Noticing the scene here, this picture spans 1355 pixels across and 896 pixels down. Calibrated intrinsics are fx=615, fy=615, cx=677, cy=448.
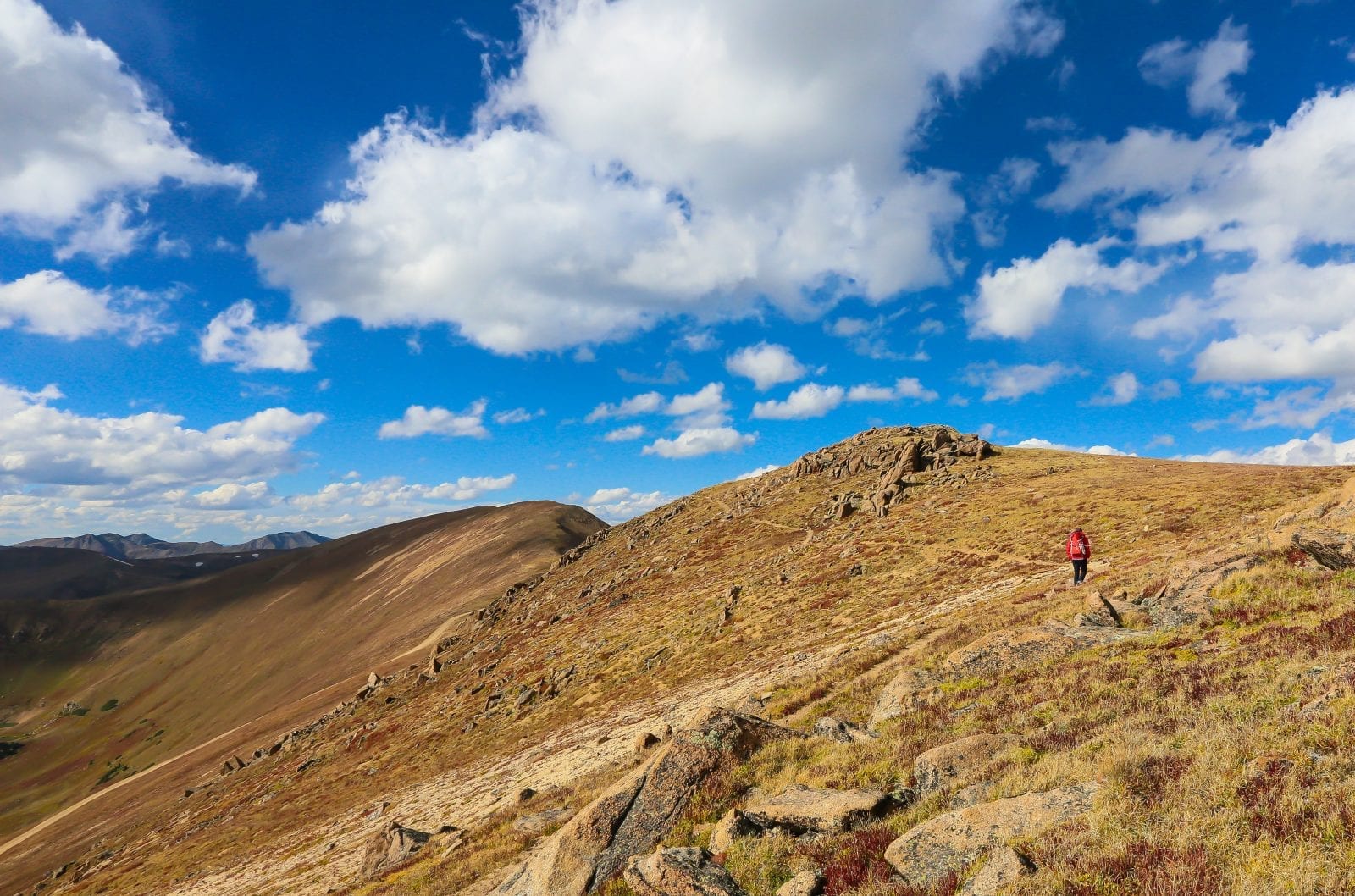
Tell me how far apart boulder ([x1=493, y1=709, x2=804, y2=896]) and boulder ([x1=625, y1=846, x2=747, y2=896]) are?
4.73 ft

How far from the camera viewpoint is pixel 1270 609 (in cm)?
1845

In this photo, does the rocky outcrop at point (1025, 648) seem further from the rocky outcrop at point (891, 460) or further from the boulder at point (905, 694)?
the rocky outcrop at point (891, 460)

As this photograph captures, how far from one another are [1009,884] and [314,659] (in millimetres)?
143820

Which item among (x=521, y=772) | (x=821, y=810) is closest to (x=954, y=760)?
(x=821, y=810)

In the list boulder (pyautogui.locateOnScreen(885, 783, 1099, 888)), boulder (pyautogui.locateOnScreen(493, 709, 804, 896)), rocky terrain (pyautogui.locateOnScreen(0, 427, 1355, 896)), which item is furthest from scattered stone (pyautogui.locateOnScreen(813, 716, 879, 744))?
boulder (pyautogui.locateOnScreen(885, 783, 1099, 888))

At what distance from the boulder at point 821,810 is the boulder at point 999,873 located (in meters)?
3.27

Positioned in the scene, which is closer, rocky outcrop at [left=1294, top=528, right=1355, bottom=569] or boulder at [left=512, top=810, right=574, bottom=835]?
boulder at [left=512, top=810, right=574, bottom=835]

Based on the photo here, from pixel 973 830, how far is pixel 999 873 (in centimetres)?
151

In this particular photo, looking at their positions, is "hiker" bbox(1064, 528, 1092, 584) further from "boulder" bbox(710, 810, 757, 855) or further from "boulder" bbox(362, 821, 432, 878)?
"boulder" bbox(362, 821, 432, 878)

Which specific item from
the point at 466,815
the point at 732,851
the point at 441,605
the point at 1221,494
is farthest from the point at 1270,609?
the point at 441,605

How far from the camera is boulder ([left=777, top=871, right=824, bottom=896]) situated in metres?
9.73

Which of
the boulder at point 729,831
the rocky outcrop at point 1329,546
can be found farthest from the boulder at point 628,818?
the rocky outcrop at point 1329,546

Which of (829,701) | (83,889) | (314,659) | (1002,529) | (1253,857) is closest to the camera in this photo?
(1253,857)

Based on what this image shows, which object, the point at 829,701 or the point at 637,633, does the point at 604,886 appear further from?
the point at 637,633
